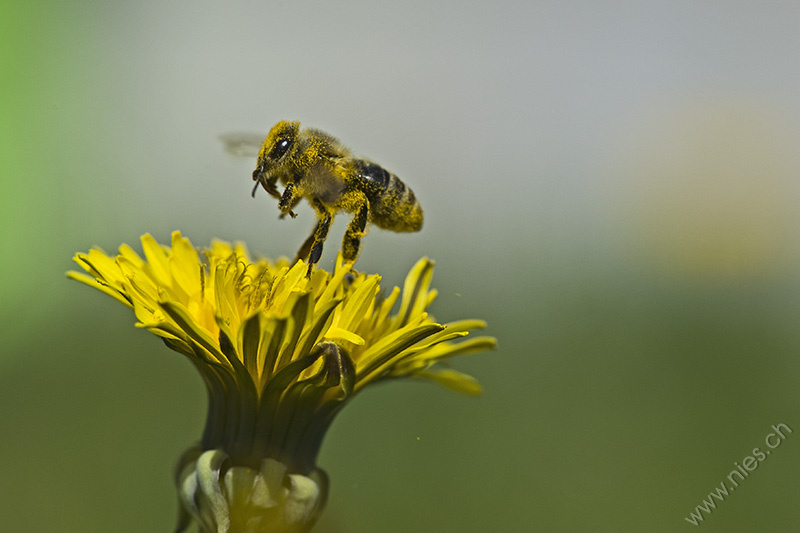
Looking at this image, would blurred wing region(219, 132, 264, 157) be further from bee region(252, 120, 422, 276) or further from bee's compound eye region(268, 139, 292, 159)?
bee's compound eye region(268, 139, 292, 159)

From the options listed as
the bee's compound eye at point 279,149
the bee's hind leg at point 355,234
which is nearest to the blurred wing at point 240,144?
the bee's compound eye at point 279,149

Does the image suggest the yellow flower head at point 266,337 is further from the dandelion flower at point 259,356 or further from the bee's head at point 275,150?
the bee's head at point 275,150

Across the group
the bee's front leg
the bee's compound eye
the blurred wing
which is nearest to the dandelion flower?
the bee's front leg

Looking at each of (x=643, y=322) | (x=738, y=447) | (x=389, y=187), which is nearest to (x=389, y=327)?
(x=389, y=187)

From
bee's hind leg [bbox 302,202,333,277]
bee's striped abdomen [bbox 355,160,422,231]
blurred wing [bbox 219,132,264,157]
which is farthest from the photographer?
blurred wing [bbox 219,132,264,157]

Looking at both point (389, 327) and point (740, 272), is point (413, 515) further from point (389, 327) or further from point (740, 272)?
point (740, 272)
